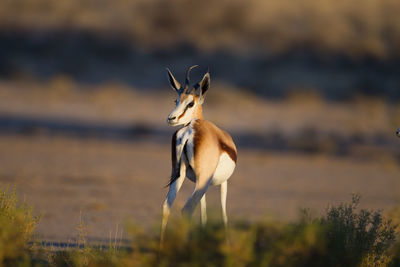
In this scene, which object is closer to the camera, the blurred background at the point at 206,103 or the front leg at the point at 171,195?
the front leg at the point at 171,195

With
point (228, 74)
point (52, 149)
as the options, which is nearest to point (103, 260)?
point (52, 149)

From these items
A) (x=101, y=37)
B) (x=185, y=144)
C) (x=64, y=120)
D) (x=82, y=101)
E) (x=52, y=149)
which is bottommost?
(x=185, y=144)

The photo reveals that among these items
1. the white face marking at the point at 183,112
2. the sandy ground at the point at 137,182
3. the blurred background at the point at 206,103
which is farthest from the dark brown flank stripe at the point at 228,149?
the sandy ground at the point at 137,182

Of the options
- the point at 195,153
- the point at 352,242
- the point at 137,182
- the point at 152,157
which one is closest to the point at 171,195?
the point at 195,153

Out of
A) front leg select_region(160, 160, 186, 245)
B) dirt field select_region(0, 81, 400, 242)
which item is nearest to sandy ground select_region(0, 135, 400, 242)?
dirt field select_region(0, 81, 400, 242)

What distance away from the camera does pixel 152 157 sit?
17391 mm

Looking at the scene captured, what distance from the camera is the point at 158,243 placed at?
197 inches

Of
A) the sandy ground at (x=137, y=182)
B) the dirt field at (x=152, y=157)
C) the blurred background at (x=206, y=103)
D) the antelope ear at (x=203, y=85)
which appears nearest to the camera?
the antelope ear at (x=203, y=85)

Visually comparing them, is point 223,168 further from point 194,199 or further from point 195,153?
point 194,199

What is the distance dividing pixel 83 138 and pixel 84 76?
1473cm

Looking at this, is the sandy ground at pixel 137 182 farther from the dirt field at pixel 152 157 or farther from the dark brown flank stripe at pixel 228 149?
the dark brown flank stripe at pixel 228 149

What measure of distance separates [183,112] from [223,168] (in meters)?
0.76

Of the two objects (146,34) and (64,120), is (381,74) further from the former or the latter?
(64,120)

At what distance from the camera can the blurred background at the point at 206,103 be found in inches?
495
